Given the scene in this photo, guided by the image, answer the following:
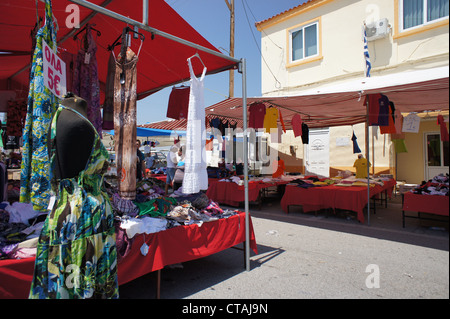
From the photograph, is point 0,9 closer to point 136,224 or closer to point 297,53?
point 136,224

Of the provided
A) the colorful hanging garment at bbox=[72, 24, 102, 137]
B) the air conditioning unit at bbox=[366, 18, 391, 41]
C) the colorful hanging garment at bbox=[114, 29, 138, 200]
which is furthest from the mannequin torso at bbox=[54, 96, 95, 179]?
the air conditioning unit at bbox=[366, 18, 391, 41]

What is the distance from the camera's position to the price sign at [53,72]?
2.37 m

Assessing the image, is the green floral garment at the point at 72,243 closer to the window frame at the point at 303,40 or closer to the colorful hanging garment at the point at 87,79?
the colorful hanging garment at the point at 87,79

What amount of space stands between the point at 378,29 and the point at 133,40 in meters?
8.77

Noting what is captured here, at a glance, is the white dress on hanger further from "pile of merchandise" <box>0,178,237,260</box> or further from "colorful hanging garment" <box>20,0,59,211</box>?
"colorful hanging garment" <box>20,0,59,211</box>

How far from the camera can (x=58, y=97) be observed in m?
Answer: 2.48

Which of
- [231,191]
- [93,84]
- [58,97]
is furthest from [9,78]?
[231,191]

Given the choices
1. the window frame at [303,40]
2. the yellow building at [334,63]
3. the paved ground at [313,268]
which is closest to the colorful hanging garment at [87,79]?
the paved ground at [313,268]

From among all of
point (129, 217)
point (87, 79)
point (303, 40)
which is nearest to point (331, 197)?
point (129, 217)

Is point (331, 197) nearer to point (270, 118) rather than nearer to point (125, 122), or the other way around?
point (270, 118)

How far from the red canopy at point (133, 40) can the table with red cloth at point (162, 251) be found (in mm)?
2414

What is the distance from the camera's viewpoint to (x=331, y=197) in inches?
283

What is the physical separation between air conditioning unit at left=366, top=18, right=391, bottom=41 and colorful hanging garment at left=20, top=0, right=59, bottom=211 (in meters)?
10.2

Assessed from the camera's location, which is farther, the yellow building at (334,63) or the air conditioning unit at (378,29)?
the yellow building at (334,63)
